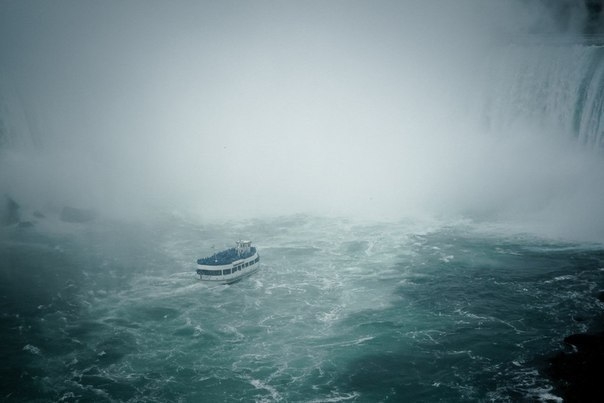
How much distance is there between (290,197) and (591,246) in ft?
179

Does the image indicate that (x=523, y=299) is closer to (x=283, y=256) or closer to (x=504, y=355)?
(x=504, y=355)

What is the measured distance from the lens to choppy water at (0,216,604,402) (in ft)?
106

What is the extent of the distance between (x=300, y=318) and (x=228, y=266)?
1123 centimetres

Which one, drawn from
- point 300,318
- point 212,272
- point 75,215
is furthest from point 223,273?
point 75,215

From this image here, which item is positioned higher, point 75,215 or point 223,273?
point 75,215

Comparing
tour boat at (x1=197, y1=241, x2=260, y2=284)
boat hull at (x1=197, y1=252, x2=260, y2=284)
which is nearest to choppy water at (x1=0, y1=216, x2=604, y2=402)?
boat hull at (x1=197, y1=252, x2=260, y2=284)

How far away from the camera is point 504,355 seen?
34.7m

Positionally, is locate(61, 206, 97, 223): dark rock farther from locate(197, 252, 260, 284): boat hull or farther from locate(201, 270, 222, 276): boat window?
locate(201, 270, 222, 276): boat window

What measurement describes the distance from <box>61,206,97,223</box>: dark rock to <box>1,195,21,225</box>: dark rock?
6.72m

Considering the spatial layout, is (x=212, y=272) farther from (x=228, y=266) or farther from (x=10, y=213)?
(x=10, y=213)

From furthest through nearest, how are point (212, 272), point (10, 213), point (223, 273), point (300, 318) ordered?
point (10, 213), point (223, 273), point (212, 272), point (300, 318)

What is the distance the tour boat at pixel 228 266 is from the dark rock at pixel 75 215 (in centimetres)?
3641

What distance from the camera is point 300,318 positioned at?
139ft

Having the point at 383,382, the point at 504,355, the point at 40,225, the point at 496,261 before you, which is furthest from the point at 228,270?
the point at 40,225
